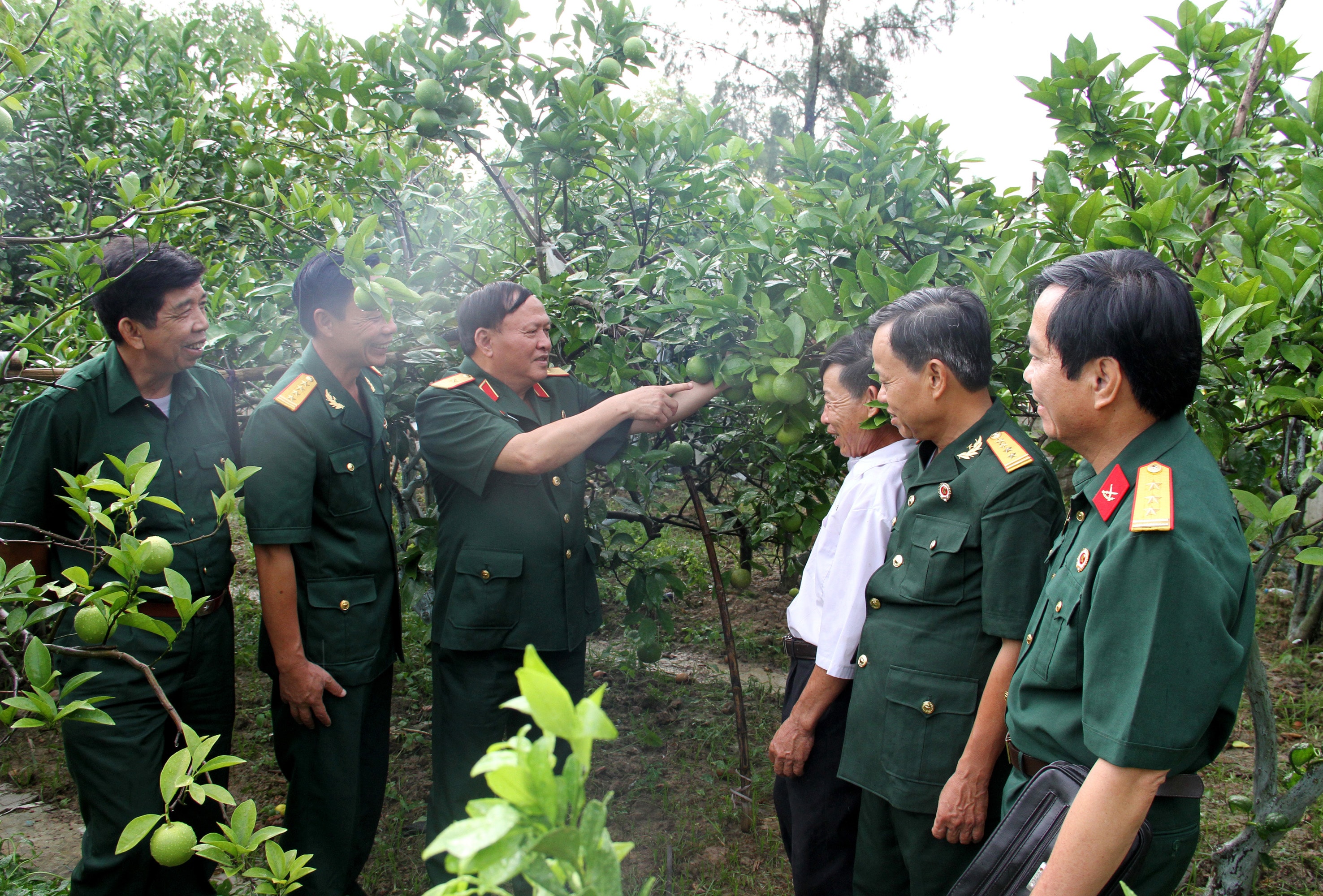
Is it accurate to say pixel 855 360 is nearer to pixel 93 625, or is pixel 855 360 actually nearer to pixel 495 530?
pixel 495 530

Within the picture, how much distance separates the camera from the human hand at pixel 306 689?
2.26 m

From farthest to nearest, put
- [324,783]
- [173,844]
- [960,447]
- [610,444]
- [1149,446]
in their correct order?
1. [610,444]
2. [324,783]
3. [960,447]
4. [1149,446]
5. [173,844]

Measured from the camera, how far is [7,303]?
156 inches

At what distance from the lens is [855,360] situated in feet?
6.64

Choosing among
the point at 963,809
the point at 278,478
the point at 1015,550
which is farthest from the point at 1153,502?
the point at 278,478

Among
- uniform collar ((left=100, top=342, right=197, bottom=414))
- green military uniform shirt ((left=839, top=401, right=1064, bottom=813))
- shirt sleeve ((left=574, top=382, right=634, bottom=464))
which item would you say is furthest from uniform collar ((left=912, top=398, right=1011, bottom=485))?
uniform collar ((left=100, top=342, right=197, bottom=414))

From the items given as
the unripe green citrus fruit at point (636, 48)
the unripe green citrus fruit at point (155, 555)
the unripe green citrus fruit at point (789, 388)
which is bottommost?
Answer: the unripe green citrus fruit at point (155, 555)

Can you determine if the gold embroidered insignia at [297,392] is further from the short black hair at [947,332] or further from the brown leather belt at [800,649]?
the short black hair at [947,332]

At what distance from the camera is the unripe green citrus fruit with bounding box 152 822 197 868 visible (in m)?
1.02

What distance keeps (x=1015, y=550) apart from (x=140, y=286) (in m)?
2.24

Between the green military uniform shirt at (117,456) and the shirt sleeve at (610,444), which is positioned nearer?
the green military uniform shirt at (117,456)

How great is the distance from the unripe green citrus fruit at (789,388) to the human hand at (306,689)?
4.83ft

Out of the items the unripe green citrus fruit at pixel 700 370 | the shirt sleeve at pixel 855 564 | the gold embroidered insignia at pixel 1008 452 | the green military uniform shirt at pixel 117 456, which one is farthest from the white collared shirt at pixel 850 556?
the green military uniform shirt at pixel 117 456

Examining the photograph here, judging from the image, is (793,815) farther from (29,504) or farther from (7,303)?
(7,303)
